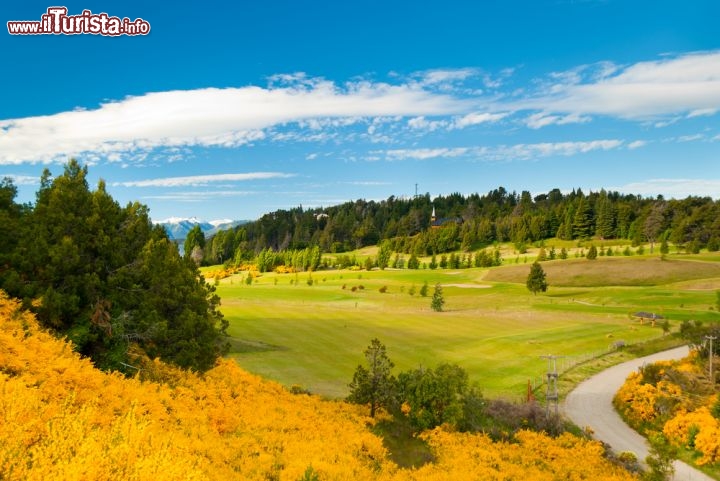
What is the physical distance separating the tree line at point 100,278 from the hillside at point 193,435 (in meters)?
1.48

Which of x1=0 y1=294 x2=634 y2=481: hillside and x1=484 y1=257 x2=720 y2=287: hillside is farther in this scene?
x1=484 y1=257 x2=720 y2=287: hillside

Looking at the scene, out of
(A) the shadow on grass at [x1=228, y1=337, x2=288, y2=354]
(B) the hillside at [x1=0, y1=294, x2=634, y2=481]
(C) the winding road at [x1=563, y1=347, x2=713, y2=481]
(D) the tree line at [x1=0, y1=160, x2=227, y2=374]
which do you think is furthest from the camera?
(A) the shadow on grass at [x1=228, y1=337, x2=288, y2=354]

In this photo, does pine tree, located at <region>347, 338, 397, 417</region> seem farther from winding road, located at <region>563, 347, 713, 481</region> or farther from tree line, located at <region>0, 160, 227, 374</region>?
winding road, located at <region>563, 347, 713, 481</region>

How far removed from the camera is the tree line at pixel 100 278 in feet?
71.9

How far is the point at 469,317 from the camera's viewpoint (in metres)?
73.4

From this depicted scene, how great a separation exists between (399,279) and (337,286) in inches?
660

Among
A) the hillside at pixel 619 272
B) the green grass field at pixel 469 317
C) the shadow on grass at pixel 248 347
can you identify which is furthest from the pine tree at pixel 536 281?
the shadow on grass at pixel 248 347

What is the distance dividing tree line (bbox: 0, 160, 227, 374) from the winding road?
82.5 ft

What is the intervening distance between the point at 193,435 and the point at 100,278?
1158 centimetres

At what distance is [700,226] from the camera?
135m

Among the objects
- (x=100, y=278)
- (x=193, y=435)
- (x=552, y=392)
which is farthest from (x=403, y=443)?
(x=100, y=278)

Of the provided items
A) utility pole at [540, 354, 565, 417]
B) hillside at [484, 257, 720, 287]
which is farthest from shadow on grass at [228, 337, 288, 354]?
hillside at [484, 257, 720, 287]

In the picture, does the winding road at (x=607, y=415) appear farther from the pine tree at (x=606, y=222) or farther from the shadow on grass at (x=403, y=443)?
the pine tree at (x=606, y=222)

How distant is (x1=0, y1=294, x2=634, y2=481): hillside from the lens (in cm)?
987
